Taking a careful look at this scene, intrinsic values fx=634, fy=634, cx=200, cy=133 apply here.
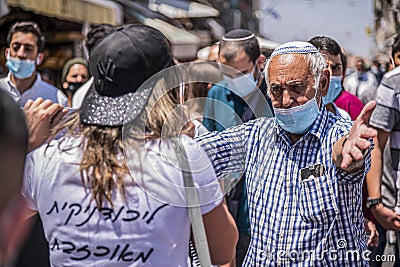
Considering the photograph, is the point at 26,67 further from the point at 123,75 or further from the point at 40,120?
the point at 123,75

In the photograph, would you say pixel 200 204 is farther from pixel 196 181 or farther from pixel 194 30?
pixel 194 30

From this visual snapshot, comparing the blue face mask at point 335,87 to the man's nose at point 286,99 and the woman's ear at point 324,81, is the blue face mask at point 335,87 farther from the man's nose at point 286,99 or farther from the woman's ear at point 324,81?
the man's nose at point 286,99

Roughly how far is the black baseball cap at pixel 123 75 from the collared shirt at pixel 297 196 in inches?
24.7

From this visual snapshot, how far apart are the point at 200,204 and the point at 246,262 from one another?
70 centimetres

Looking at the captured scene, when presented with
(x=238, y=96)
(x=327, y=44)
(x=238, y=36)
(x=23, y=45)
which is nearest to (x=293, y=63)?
(x=238, y=96)

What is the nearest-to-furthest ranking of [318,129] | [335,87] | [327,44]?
1. [318,129]
2. [327,44]
3. [335,87]

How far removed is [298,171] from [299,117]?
212 millimetres

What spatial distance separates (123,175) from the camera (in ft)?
6.30

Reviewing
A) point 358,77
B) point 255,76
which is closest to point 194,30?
point 358,77

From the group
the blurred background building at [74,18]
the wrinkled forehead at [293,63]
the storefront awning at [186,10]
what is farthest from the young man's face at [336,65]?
the storefront awning at [186,10]

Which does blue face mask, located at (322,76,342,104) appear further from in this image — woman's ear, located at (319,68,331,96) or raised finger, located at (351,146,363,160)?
→ raised finger, located at (351,146,363,160)

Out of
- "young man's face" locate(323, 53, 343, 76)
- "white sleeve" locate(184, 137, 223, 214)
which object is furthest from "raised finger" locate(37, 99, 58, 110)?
"young man's face" locate(323, 53, 343, 76)

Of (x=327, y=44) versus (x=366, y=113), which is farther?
(x=327, y=44)

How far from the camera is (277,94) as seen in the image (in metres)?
2.55
